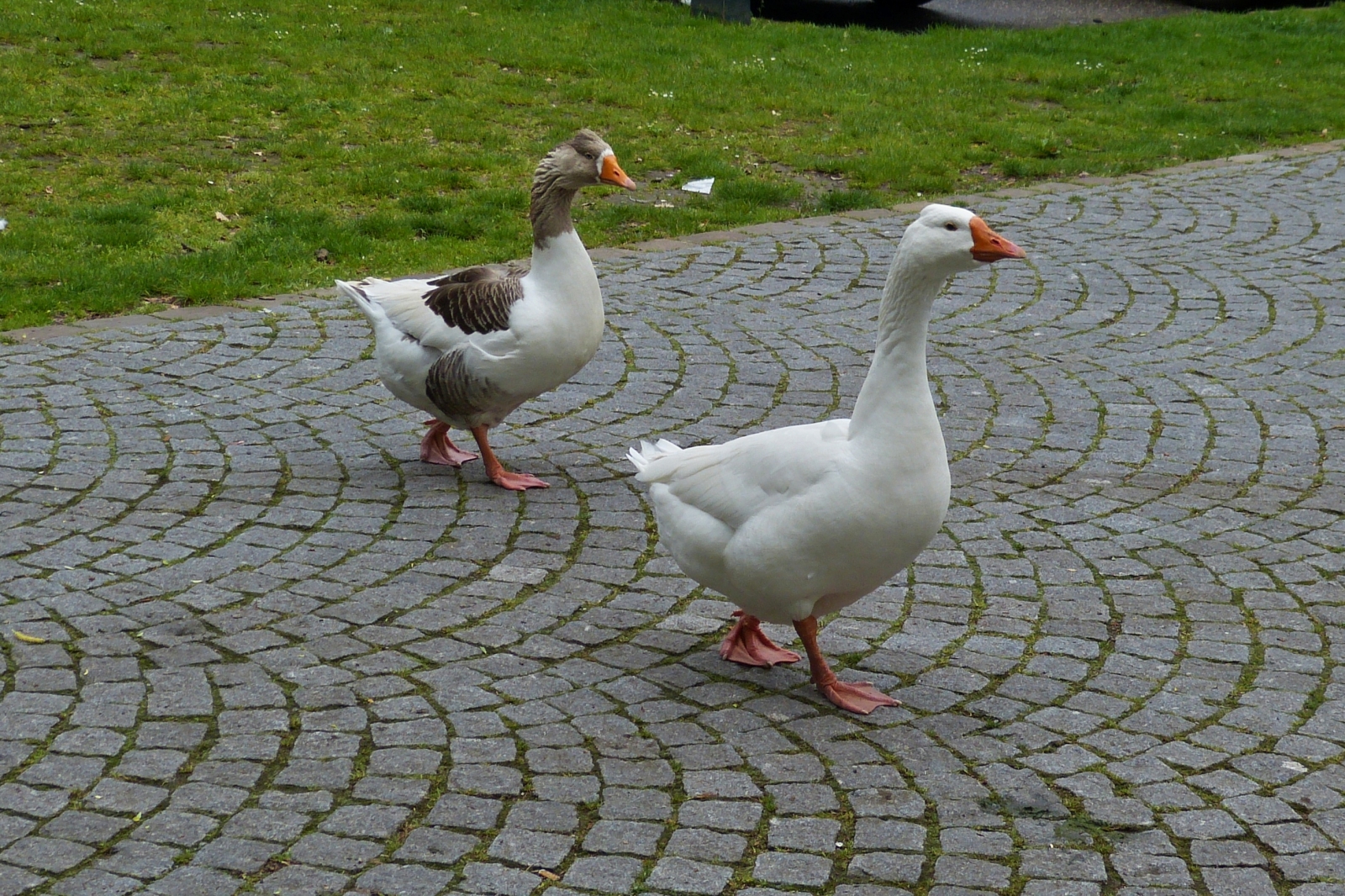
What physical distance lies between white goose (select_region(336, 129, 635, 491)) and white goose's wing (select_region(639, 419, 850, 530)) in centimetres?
154

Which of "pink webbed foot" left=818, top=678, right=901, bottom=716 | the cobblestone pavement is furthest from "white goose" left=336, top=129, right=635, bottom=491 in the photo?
"pink webbed foot" left=818, top=678, right=901, bottom=716

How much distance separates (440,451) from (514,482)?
0.59m

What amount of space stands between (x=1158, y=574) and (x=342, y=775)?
3411 millimetres

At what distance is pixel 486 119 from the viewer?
13273 millimetres

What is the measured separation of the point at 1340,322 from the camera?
8.86 metres

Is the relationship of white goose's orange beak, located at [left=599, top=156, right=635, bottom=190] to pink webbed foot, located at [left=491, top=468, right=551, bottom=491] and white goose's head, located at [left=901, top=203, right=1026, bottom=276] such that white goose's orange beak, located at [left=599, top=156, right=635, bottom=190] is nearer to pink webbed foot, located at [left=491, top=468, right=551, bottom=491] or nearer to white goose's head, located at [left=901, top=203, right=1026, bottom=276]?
pink webbed foot, located at [left=491, top=468, right=551, bottom=491]

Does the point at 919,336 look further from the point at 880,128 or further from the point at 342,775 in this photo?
the point at 880,128

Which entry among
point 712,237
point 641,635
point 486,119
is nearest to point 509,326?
point 641,635

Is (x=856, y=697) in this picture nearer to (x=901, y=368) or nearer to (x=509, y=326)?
(x=901, y=368)

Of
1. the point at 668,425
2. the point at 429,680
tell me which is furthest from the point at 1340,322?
the point at 429,680

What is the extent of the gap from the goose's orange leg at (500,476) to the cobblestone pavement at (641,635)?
0.13 meters

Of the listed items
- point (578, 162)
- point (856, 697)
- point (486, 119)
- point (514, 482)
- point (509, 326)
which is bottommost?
point (856, 697)

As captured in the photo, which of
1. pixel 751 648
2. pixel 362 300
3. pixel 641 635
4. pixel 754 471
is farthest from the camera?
pixel 362 300

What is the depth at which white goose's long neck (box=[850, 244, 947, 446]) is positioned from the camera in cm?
451
